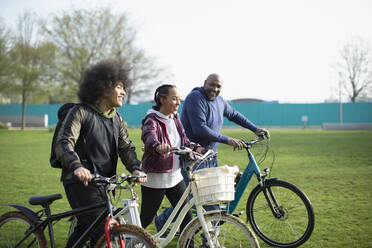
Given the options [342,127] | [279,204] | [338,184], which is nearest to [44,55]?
[342,127]

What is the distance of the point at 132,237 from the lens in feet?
9.72

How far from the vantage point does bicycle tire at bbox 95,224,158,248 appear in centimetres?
289

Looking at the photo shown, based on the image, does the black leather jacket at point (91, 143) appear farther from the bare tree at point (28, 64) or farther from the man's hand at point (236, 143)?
the bare tree at point (28, 64)

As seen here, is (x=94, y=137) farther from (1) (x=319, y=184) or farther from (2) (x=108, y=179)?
(1) (x=319, y=184)

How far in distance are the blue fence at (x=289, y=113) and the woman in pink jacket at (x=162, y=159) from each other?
4154 centimetres

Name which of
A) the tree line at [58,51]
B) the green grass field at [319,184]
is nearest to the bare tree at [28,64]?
the tree line at [58,51]

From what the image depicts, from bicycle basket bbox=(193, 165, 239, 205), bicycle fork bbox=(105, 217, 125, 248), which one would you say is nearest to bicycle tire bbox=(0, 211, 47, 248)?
bicycle fork bbox=(105, 217, 125, 248)

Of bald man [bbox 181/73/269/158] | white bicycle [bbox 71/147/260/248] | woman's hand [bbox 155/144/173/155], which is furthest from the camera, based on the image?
bald man [bbox 181/73/269/158]

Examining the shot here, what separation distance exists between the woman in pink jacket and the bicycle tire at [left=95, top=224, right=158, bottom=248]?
112 cm

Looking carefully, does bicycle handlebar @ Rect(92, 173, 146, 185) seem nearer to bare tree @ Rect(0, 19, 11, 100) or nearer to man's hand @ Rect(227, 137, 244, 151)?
man's hand @ Rect(227, 137, 244, 151)

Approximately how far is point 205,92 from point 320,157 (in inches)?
377

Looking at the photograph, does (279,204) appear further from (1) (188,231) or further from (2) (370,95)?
(2) (370,95)

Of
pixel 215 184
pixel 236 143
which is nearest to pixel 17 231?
pixel 215 184

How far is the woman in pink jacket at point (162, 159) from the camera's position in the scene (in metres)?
4.06
